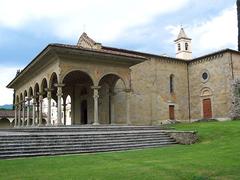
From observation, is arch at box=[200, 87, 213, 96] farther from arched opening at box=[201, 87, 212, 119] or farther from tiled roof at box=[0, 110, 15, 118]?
tiled roof at box=[0, 110, 15, 118]

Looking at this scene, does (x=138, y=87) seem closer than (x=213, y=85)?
Yes

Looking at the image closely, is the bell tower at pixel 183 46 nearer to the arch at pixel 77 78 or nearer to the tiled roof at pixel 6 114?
the tiled roof at pixel 6 114

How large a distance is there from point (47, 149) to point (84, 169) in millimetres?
4978

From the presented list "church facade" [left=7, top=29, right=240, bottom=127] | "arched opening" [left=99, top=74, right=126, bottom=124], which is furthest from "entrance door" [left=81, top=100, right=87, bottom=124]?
"arched opening" [left=99, top=74, right=126, bottom=124]

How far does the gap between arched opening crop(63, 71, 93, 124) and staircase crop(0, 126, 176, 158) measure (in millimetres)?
12211

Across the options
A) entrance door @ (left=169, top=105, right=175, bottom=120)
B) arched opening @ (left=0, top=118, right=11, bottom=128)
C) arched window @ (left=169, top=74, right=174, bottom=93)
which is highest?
arched window @ (left=169, top=74, right=174, bottom=93)

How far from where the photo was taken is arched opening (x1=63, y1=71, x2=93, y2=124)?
2995cm

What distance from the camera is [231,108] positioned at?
31.0 m

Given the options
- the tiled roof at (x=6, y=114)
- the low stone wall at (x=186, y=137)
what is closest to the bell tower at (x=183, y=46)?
the tiled roof at (x=6, y=114)

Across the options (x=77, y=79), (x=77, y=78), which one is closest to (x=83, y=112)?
(x=77, y=79)

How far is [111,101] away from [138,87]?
4.20m

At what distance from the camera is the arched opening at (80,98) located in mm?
29953

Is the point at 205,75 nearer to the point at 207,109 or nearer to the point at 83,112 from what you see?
the point at 207,109

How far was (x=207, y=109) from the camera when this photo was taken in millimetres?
33562
